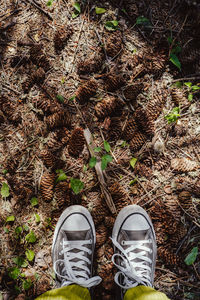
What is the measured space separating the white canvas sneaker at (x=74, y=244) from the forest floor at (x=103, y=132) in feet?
0.23

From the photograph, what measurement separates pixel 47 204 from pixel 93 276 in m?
0.82

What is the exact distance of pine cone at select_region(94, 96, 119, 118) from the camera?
211cm

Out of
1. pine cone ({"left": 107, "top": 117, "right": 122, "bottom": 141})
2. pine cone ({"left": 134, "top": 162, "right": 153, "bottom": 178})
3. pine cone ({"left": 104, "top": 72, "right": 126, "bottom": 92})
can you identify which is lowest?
pine cone ({"left": 134, "top": 162, "right": 153, "bottom": 178})

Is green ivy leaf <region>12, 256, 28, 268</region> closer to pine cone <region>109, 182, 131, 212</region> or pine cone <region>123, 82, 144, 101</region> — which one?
pine cone <region>109, 182, 131, 212</region>

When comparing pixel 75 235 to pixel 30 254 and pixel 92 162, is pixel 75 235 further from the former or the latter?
pixel 92 162

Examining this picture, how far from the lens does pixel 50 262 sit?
217cm

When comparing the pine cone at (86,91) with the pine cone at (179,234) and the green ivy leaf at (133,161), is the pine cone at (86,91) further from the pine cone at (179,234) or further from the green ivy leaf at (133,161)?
the pine cone at (179,234)

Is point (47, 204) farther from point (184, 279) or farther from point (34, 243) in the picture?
point (184, 279)

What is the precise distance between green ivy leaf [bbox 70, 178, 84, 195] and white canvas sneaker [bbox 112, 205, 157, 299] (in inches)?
17.5

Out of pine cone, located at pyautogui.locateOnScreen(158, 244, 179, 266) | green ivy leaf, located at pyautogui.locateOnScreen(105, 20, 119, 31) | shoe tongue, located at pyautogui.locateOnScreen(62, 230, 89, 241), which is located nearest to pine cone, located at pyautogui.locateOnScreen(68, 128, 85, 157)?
shoe tongue, located at pyautogui.locateOnScreen(62, 230, 89, 241)

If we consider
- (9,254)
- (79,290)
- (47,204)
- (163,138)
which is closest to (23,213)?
(47,204)

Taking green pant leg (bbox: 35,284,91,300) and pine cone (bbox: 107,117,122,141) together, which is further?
pine cone (bbox: 107,117,122,141)

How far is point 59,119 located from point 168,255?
64.0 inches

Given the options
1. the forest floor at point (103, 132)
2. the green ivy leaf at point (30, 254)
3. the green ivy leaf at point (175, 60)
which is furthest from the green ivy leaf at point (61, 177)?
the green ivy leaf at point (175, 60)
